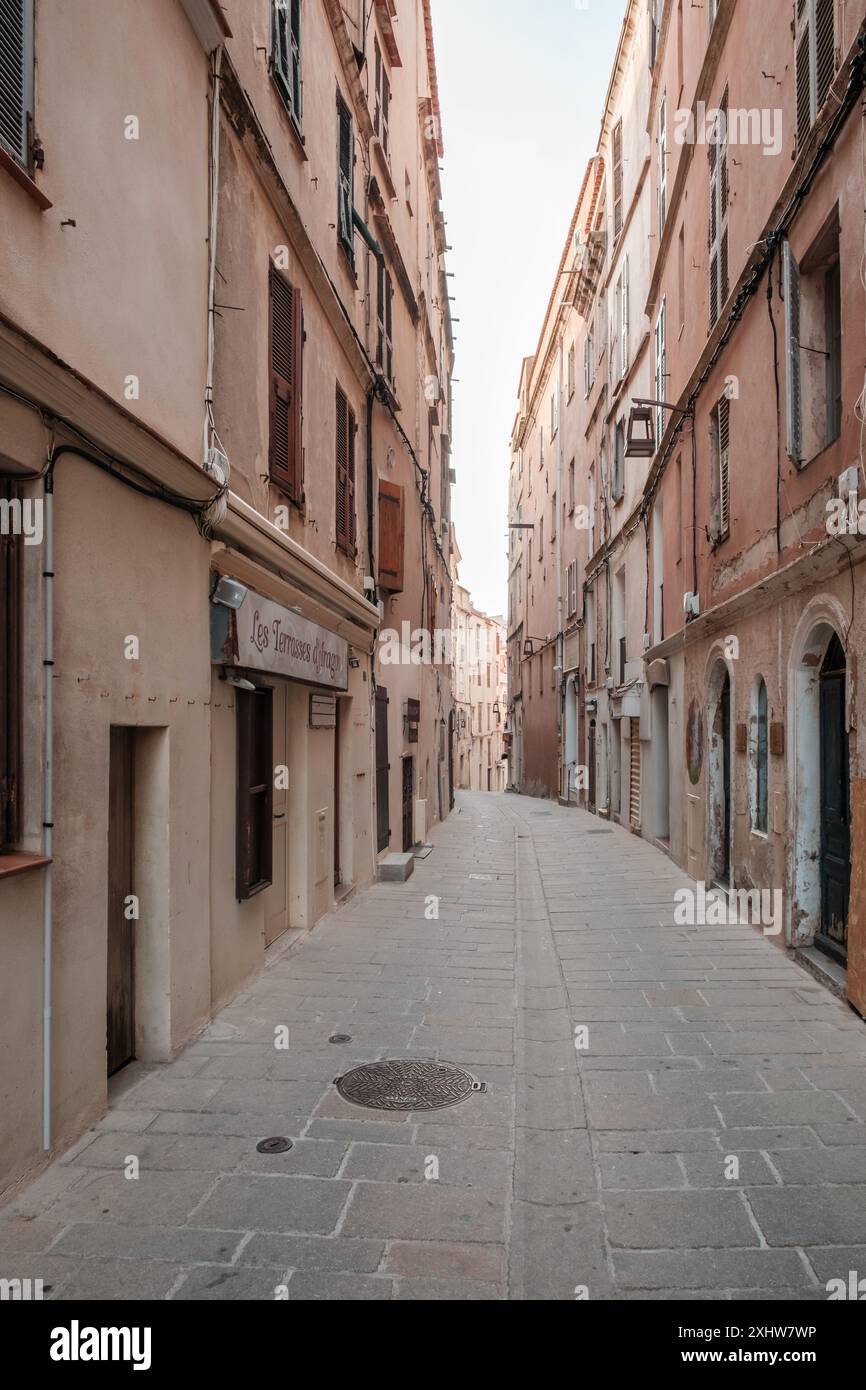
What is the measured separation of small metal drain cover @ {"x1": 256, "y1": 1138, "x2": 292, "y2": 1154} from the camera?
4.48 metres

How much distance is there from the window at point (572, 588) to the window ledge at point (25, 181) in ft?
79.9

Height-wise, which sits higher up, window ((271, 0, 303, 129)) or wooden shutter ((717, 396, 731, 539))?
window ((271, 0, 303, 129))

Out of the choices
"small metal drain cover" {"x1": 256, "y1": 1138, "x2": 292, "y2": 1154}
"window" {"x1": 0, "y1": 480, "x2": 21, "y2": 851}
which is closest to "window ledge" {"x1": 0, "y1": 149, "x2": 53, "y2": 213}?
"window" {"x1": 0, "y1": 480, "x2": 21, "y2": 851}

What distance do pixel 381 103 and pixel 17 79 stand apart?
1187cm

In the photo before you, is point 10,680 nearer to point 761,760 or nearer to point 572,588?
point 761,760

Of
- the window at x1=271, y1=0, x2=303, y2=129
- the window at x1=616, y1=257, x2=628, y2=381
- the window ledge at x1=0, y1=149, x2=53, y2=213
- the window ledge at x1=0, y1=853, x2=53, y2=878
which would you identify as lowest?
the window ledge at x1=0, y1=853, x2=53, y2=878

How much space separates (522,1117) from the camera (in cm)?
501

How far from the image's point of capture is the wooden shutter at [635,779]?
18.5 metres

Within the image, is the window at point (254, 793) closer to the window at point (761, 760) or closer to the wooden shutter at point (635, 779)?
the window at point (761, 760)

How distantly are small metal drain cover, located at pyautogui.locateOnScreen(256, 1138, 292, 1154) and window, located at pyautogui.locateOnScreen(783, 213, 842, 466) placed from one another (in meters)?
6.62

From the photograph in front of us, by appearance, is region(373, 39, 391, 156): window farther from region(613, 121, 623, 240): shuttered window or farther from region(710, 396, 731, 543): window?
region(613, 121, 623, 240): shuttered window

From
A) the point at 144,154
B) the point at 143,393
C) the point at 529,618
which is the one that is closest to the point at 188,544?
the point at 143,393
